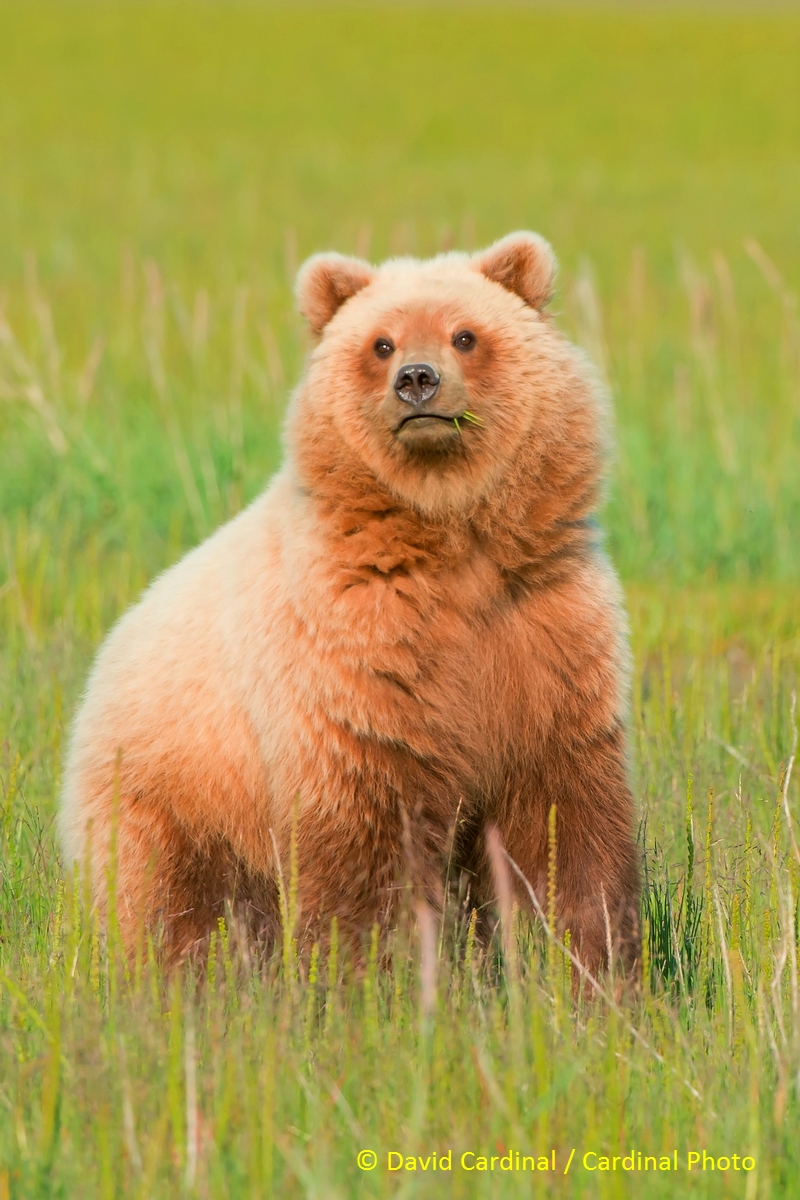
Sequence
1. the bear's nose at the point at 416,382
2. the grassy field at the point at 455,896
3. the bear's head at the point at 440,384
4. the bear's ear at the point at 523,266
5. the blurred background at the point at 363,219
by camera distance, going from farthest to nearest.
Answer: the blurred background at the point at 363,219 → the bear's ear at the point at 523,266 → the bear's head at the point at 440,384 → the bear's nose at the point at 416,382 → the grassy field at the point at 455,896

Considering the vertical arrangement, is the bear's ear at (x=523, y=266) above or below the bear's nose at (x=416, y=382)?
above

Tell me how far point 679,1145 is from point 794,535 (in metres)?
5.04

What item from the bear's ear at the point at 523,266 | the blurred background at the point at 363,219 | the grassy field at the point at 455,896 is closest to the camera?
the grassy field at the point at 455,896

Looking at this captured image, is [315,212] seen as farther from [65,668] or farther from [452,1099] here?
[452,1099]

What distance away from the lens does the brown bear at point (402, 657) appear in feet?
11.2

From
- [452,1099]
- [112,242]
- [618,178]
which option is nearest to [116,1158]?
[452,1099]

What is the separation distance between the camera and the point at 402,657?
11.2 feet

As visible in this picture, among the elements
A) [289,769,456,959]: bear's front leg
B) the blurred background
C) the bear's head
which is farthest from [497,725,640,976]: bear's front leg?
the blurred background

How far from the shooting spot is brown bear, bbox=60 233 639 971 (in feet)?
11.2

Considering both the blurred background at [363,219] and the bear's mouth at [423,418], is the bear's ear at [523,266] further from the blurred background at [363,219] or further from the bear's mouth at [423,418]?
the blurred background at [363,219]

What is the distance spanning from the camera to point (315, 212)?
714 inches

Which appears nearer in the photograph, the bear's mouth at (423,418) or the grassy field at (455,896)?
the grassy field at (455,896)

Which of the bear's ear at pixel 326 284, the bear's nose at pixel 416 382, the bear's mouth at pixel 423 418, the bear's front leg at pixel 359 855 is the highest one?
the bear's ear at pixel 326 284

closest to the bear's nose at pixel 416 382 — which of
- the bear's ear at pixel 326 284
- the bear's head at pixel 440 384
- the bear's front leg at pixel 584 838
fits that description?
the bear's head at pixel 440 384
